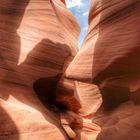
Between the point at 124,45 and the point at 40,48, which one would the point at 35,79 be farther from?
the point at 124,45

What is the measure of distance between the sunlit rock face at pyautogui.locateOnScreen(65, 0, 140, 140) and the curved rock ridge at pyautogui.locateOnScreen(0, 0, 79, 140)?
912 millimetres

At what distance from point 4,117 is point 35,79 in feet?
5.30

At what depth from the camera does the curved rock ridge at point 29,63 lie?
5000mm

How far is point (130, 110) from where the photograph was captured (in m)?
5.00

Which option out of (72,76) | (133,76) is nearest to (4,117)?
(72,76)

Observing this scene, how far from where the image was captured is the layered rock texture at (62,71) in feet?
16.2

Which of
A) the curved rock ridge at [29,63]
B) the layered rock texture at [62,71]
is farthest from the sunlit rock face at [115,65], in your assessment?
the curved rock ridge at [29,63]

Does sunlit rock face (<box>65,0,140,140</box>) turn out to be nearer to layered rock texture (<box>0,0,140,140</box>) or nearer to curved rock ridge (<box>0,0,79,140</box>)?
layered rock texture (<box>0,0,140,140</box>)

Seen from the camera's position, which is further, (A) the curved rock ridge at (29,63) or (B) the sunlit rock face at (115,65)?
(A) the curved rock ridge at (29,63)

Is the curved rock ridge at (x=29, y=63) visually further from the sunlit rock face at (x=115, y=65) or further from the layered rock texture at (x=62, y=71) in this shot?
the sunlit rock face at (x=115, y=65)

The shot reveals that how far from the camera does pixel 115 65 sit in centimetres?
509

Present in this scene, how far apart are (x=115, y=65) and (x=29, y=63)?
207cm

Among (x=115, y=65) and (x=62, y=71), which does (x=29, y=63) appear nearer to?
(x=62, y=71)

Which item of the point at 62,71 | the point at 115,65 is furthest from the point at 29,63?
the point at 115,65
